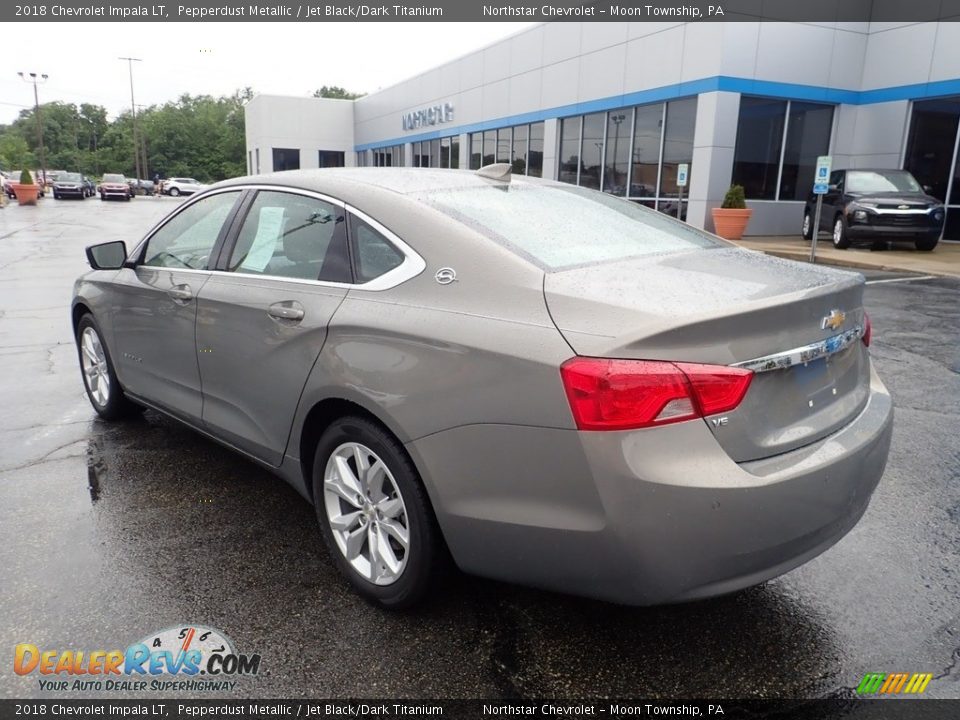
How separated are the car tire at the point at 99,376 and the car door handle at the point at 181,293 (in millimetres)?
1063

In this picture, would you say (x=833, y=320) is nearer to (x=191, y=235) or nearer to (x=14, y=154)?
(x=191, y=235)

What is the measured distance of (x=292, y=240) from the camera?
3211mm

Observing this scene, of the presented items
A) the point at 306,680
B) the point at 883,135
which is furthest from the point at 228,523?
the point at 883,135

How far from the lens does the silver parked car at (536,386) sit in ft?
6.72

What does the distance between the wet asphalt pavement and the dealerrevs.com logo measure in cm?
5

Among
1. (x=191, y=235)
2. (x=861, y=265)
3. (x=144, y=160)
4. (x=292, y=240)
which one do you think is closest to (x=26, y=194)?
(x=861, y=265)

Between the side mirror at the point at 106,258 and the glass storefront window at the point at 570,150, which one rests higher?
the glass storefront window at the point at 570,150

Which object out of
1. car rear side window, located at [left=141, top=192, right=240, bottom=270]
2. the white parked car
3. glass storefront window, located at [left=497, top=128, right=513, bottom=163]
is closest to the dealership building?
glass storefront window, located at [left=497, top=128, right=513, bottom=163]

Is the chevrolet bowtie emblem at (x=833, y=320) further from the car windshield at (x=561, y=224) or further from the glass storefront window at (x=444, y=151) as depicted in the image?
the glass storefront window at (x=444, y=151)

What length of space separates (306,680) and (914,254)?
16.8m

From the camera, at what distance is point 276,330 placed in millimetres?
3000

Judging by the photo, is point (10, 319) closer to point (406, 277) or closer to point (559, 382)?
point (406, 277)

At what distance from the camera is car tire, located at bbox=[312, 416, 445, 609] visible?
8.13 ft

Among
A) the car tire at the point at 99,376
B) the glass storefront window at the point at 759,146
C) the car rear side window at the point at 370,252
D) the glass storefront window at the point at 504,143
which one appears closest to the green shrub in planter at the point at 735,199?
the glass storefront window at the point at 759,146
